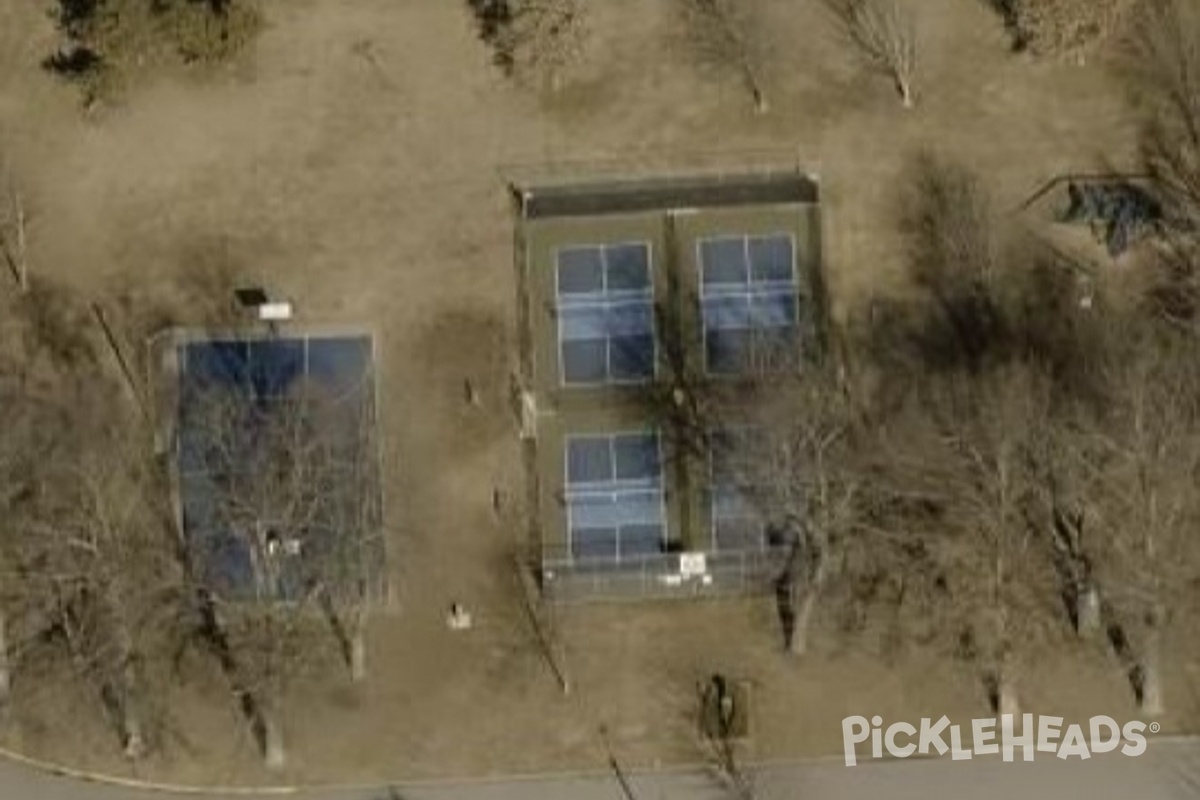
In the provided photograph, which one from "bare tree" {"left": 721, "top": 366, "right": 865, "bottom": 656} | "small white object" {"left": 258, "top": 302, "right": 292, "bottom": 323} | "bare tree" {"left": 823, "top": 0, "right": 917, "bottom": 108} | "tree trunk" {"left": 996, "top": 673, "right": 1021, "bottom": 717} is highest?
"bare tree" {"left": 823, "top": 0, "right": 917, "bottom": 108}

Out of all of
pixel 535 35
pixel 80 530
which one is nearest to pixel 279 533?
pixel 80 530

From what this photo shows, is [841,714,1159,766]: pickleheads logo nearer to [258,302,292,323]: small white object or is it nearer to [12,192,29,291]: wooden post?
[258,302,292,323]: small white object

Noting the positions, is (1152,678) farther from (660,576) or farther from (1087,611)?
(660,576)

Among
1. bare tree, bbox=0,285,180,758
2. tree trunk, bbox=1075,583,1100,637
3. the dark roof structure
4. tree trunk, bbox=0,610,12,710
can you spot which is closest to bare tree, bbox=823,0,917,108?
the dark roof structure

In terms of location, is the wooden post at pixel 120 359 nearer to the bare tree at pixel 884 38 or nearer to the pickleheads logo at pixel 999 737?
the pickleheads logo at pixel 999 737

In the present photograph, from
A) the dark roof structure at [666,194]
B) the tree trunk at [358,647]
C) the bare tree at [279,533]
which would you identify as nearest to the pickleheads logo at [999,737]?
the tree trunk at [358,647]

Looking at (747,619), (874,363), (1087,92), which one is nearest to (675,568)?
(747,619)
